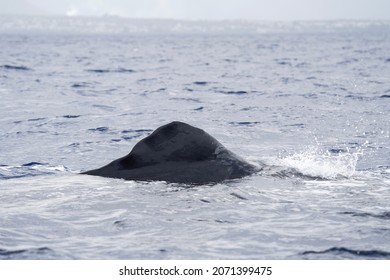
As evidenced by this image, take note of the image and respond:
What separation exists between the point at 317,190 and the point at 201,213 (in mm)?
2027

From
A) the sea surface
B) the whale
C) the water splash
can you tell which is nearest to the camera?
the sea surface

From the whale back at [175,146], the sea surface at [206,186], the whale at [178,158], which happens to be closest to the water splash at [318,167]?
the sea surface at [206,186]

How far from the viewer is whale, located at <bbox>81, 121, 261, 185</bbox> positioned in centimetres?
1041

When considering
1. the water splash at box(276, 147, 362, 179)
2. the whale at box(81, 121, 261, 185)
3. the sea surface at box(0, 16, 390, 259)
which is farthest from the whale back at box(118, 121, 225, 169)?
the water splash at box(276, 147, 362, 179)

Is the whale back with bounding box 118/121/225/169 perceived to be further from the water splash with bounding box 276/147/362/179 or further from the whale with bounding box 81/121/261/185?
the water splash with bounding box 276/147/362/179

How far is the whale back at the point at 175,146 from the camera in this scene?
1048cm

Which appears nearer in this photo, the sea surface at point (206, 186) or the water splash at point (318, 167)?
the sea surface at point (206, 186)

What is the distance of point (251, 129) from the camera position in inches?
749

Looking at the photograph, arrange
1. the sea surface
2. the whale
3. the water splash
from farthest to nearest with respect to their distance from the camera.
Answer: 1. the water splash
2. the whale
3. the sea surface

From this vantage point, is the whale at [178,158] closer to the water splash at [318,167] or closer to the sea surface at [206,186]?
the sea surface at [206,186]

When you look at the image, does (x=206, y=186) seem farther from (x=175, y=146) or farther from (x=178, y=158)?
(x=175, y=146)

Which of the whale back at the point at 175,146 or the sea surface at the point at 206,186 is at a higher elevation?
the whale back at the point at 175,146

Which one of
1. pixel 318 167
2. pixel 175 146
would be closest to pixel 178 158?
pixel 175 146
